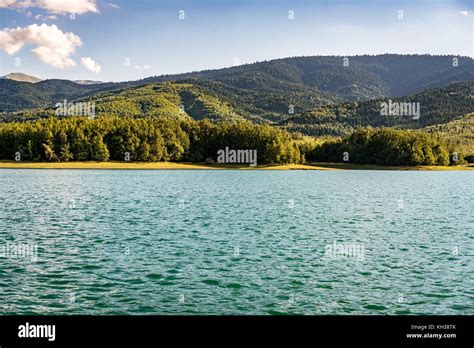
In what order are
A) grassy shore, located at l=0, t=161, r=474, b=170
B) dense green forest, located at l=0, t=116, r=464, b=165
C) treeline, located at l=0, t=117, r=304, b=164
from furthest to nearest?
dense green forest, located at l=0, t=116, r=464, b=165 < treeline, located at l=0, t=117, r=304, b=164 < grassy shore, located at l=0, t=161, r=474, b=170

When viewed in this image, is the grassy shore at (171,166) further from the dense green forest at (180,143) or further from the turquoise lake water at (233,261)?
the turquoise lake water at (233,261)

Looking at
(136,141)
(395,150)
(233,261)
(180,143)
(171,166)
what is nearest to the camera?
(233,261)

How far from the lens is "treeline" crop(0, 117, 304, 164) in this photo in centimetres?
14825

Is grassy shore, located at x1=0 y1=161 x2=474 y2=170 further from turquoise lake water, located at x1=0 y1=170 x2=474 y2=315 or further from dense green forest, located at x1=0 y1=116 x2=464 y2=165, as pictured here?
turquoise lake water, located at x1=0 y1=170 x2=474 y2=315

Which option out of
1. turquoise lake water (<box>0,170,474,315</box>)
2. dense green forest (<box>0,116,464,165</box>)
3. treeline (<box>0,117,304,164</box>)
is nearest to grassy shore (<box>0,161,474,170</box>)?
dense green forest (<box>0,116,464,165</box>)

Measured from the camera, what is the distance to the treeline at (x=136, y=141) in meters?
148

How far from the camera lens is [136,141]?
154 meters

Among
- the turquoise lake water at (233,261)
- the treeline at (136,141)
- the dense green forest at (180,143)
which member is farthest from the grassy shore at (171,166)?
the turquoise lake water at (233,261)

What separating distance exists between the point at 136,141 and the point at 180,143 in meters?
14.4

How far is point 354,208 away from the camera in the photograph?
5200 centimetres

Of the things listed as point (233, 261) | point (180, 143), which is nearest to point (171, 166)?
point (180, 143)

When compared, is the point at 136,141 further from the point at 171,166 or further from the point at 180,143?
the point at 180,143
